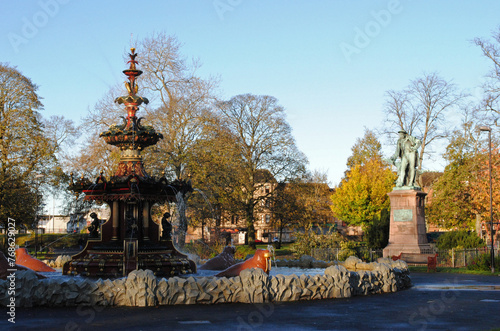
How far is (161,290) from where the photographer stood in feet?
42.8

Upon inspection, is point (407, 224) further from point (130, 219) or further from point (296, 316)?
point (296, 316)

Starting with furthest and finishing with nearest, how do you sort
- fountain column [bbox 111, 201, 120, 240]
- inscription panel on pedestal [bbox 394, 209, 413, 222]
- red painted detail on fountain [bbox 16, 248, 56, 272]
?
inscription panel on pedestal [bbox 394, 209, 413, 222]
red painted detail on fountain [bbox 16, 248, 56, 272]
fountain column [bbox 111, 201, 120, 240]

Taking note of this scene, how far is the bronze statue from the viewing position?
95.5 ft

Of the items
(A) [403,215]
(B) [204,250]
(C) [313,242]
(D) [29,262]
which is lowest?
(B) [204,250]

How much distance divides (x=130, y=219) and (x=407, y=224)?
15.6 meters

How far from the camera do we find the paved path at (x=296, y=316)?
1041cm

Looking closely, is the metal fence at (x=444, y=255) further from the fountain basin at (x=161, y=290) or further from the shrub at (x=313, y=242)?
the fountain basin at (x=161, y=290)

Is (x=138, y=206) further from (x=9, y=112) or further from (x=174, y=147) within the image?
(x=9, y=112)

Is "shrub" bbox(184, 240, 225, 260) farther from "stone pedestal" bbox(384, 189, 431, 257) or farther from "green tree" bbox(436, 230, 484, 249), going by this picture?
→ "green tree" bbox(436, 230, 484, 249)

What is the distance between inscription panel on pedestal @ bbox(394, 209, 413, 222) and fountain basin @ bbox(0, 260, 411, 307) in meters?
14.5

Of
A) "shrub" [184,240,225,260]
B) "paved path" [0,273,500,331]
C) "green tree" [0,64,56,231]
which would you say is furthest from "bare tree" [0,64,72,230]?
"paved path" [0,273,500,331]

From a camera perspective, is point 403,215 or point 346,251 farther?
point 346,251

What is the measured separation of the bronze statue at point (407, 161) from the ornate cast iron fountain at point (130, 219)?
1472cm

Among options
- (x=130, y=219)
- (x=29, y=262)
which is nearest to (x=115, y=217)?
(x=130, y=219)
